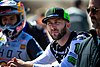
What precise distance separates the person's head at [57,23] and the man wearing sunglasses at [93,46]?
70.2 inches

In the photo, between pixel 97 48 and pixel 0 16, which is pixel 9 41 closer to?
pixel 0 16

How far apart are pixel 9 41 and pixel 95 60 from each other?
2.82 m

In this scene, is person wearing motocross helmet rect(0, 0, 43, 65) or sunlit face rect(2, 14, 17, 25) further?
sunlit face rect(2, 14, 17, 25)

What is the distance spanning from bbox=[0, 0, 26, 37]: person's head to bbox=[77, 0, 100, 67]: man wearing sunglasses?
100 inches

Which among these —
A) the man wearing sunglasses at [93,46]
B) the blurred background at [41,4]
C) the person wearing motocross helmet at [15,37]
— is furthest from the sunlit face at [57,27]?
the blurred background at [41,4]

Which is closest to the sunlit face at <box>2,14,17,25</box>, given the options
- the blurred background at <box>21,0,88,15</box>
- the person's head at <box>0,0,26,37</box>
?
→ the person's head at <box>0,0,26,37</box>

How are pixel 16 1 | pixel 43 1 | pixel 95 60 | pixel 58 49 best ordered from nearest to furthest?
pixel 95 60, pixel 58 49, pixel 16 1, pixel 43 1

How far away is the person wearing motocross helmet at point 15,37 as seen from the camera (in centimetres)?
728

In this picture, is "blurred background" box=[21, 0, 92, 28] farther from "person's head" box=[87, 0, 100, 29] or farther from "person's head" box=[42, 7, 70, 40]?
"person's head" box=[87, 0, 100, 29]

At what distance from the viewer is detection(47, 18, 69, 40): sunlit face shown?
7.04 metres

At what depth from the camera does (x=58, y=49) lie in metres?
6.99

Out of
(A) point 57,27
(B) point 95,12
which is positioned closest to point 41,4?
(A) point 57,27

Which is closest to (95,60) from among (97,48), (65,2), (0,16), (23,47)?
(97,48)

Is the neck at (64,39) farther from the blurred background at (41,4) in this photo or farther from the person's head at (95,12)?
the blurred background at (41,4)
